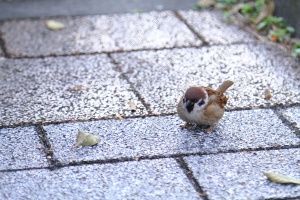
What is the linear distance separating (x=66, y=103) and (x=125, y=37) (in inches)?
62.1

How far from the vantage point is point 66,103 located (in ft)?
16.5

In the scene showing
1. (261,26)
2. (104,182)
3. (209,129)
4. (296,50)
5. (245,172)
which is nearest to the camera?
(104,182)

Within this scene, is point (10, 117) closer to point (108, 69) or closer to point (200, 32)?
point (108, 69)

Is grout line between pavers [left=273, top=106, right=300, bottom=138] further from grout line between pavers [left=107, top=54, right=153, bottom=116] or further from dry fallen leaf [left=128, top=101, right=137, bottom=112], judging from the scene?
dry fallen leaf [left=128, top=101, right=137, bottom=112]

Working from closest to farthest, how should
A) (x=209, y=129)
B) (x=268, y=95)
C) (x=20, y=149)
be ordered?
(x=20, y=149), (x=209, y=129), (x=268, y=95)

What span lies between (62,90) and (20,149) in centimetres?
105

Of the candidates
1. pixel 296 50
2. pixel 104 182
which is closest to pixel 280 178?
pixel 104 182

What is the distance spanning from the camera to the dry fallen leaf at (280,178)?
12.7 feet

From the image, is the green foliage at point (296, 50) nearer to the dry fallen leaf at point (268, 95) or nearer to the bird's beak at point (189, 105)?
the dry fallen leaf at point (268, 95)

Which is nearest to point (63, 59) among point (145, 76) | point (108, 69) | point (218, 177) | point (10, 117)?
point (108, 69)

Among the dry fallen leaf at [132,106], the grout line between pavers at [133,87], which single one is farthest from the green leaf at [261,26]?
the dry fallen leaf at [132,106]

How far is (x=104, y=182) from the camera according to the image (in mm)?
3893

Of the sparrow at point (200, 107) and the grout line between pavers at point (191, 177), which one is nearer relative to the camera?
the grout line between pavers at point (191, 177)

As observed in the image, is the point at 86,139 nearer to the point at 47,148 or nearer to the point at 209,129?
the point at 47,148
